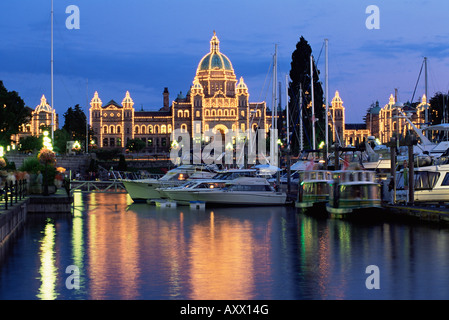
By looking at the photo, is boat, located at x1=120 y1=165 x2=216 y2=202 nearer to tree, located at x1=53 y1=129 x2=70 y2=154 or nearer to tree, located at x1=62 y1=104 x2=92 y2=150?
tree, located at x1=53 y1=129 x2=70 y2=154

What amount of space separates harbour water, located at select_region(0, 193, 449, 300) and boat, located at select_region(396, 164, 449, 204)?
13.4 ft

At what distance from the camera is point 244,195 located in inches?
2004

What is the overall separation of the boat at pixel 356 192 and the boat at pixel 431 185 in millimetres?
2889

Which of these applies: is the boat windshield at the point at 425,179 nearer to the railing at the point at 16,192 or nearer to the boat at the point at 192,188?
the boat at the point at 192,188

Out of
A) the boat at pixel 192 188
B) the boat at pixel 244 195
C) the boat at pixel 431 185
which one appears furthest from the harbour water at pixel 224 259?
the boat at pixel 192 188

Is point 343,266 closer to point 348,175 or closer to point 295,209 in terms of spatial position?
point 348,175

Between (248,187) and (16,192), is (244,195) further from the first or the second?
(16,192)

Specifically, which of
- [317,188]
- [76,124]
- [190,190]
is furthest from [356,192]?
[76,124]

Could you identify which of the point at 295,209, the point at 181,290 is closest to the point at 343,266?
the point at 181,290

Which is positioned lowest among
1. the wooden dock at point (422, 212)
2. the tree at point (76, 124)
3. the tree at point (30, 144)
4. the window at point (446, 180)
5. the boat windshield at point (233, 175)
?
the wooden dock at point (422, 212)

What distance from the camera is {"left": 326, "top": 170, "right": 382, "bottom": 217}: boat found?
39.9m

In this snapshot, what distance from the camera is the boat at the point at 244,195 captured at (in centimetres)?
5108

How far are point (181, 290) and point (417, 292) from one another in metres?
6.82
